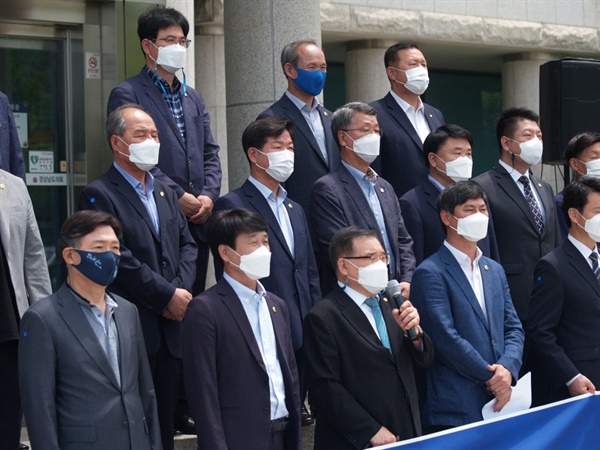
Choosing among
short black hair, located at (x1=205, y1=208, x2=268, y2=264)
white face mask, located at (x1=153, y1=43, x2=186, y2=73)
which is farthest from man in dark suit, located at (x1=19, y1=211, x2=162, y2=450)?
white face mask, located at (x1=153, y1=43, x2=186, y2=73)

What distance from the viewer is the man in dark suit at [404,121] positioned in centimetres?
768

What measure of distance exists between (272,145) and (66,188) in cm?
358

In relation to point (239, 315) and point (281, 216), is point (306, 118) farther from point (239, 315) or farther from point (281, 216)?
point (239, 315)

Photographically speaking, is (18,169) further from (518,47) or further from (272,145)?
(518,47)

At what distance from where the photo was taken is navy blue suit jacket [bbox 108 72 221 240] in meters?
6.98

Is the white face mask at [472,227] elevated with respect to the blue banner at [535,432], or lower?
elevated

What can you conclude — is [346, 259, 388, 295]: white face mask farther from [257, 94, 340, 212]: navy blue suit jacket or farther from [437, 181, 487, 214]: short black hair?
[257, 94, 340, 212]: navy blue suit jacket

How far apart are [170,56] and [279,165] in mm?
1015

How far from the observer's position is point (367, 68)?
1520 cm

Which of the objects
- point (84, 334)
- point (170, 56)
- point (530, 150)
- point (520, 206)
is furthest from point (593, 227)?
point (84, 334)

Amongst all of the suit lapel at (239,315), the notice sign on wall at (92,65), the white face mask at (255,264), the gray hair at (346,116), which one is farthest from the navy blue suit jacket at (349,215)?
the notice sign on wall at (92,65)

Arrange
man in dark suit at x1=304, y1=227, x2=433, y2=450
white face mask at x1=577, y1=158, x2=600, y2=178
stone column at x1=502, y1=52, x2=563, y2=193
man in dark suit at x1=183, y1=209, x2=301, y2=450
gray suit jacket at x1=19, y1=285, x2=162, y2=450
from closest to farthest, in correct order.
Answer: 1. gray suit jacket at x1=19, y1=285, x2=162, y2=450
2. man in dark suit at x1=183, y1=209, x2=301, y2=450
3. man in dark suit at x1=304, y1=227, x2=433, y2=450
4. white face mask at x1=577, y1=158, x2=600, y2=178
5. stone column at x1=502, y1=52, x2=563, y2=193

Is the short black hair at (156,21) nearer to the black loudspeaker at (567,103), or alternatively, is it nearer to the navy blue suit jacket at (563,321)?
the navy blue suit jacket at (563,321)

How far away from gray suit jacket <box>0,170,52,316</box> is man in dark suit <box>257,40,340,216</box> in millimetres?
1858
